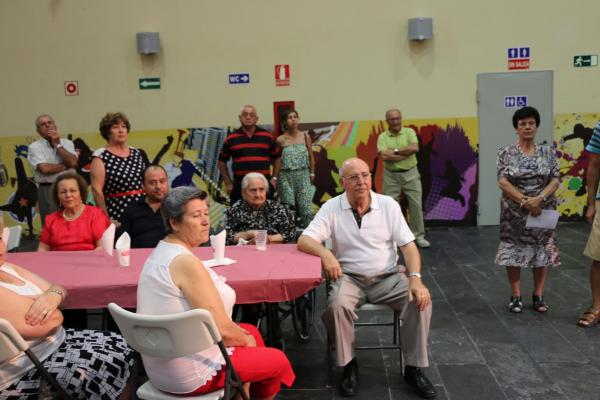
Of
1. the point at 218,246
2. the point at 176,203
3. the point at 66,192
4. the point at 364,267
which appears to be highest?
the point at 176,203

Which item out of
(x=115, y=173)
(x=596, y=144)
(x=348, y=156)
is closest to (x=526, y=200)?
(x=596, y=144)

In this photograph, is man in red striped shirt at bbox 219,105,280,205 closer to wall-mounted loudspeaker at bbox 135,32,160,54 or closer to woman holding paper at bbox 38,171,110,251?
woman holding paper at bbox 38,171,110,251

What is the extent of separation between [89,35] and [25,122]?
1446 millimetres

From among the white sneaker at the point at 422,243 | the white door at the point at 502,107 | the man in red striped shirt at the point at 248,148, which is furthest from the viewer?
the white door at the point at 502,107

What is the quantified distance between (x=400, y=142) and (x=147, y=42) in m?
3.45

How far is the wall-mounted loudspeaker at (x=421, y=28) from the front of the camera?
756cm

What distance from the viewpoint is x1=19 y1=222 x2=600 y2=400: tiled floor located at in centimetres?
333

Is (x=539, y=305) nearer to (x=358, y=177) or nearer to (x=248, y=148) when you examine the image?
(x=358, y=177)

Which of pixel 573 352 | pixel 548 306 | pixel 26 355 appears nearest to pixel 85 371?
pixel 26 355

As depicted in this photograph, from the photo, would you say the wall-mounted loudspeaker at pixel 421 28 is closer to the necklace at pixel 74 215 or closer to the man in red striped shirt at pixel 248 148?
the man in red striped shirt at pixel 248 148

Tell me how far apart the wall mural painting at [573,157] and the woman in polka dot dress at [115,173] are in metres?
5.54

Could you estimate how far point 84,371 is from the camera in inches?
102

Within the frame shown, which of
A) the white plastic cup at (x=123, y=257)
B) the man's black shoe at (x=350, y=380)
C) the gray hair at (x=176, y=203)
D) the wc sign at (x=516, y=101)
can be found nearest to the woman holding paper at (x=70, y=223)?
the white plastic cup at (x=123, y=257)

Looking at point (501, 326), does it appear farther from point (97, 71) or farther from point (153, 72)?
point (97, 71)
